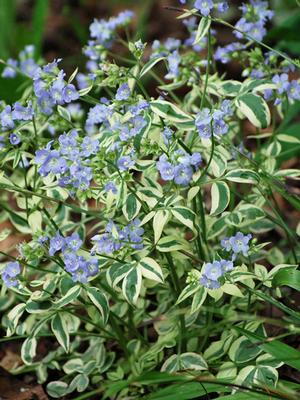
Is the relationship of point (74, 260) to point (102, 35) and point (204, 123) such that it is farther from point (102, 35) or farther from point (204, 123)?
point (102, 35)

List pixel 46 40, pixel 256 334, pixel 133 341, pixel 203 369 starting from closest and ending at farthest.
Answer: pixel 256 334
pixel 203 369
pixel 133 341
pixel 46 40

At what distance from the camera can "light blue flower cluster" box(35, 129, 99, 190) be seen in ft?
5.97

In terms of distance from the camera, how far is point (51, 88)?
193 centimetres

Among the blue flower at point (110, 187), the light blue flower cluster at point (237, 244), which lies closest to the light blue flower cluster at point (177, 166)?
the blue flower at point (110, 187)

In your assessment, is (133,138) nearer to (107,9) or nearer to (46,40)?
(46,40)

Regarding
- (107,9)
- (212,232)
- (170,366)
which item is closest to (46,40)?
(107,9)

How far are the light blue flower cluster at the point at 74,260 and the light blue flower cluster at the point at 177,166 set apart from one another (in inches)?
12.2

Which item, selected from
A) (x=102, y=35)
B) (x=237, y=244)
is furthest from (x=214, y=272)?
(x=102, y=35)

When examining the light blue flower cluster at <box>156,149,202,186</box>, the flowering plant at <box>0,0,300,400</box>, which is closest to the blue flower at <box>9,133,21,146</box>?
the flowering plant at <box>0,0,300,400</box>

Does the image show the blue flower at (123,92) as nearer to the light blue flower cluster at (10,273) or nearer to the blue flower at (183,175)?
the blue flower at (183,175)

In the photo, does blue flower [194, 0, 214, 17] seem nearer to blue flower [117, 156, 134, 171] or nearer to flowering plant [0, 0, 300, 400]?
flowering plant [0, 0, 300, 400]

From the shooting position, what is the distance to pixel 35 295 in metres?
1.98

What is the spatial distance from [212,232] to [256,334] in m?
0.46

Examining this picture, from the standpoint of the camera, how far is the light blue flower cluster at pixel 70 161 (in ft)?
5.97
